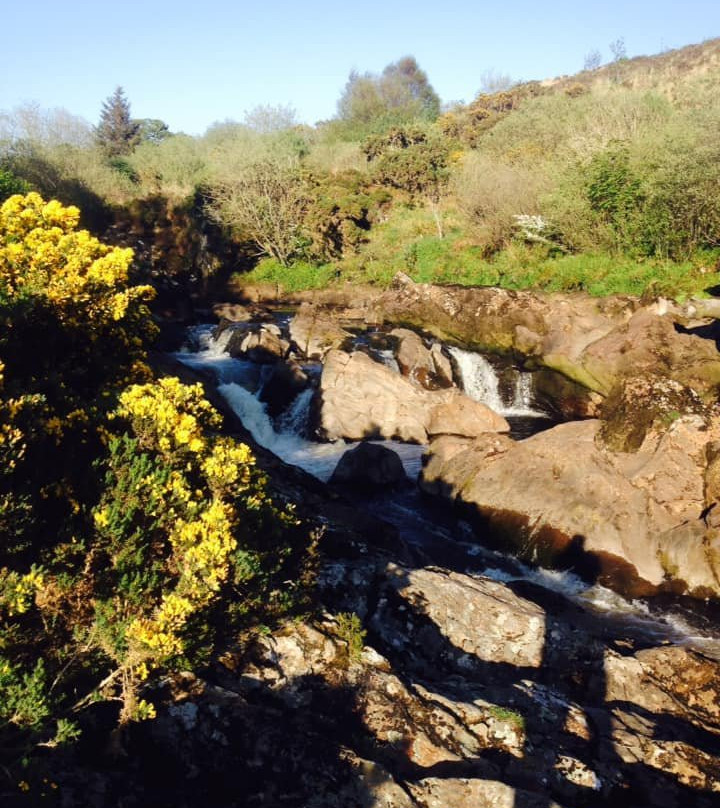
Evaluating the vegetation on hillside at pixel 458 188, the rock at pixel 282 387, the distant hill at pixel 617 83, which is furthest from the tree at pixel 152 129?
the rock at pixel 282 387

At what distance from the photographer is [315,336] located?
2581 cm

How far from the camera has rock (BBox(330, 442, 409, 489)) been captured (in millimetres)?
16375

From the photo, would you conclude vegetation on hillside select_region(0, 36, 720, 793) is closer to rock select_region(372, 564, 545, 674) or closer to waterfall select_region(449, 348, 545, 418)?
rock select_region(372, 564, 545, 674)

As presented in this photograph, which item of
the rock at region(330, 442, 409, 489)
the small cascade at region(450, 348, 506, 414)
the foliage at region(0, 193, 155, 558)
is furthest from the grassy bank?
the foliage at region(0, 193, 155, 558)

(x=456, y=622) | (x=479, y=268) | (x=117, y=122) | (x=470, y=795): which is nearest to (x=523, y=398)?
(x=479, y=268)

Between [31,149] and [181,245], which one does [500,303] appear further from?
[31,149]

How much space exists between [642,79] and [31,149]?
4749cm

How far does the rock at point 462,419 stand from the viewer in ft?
63.3

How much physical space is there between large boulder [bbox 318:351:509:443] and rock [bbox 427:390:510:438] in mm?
34

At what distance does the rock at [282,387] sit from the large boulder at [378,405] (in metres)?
1.76

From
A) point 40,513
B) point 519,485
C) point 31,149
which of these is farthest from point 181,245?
point 40,513

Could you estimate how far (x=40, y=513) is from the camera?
4.55m

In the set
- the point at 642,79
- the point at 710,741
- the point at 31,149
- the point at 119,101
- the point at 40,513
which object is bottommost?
the point at 710,741

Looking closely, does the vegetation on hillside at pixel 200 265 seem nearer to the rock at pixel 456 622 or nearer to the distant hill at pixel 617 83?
the distant hill at pixel 617 83
